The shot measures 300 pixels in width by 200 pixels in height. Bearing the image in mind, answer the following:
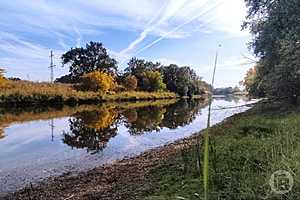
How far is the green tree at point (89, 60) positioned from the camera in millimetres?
102438

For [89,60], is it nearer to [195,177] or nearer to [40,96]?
[40,96]

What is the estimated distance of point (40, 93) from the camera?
5466 centimetres

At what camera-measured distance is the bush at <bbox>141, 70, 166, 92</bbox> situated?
9875 centimetres

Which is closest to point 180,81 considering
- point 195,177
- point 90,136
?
point 90,136

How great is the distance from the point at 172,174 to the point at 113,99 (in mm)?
64446

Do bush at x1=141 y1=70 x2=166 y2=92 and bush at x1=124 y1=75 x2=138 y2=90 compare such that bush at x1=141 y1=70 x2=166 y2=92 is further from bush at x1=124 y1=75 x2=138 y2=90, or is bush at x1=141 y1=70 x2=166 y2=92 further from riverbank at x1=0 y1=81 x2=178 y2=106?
riverbank at x1=0 y1=81 x2=178 y2=106

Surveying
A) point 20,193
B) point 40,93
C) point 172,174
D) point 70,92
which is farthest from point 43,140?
point 70,92

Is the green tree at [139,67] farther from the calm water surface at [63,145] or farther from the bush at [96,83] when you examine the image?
the calm water surface at [63,145]

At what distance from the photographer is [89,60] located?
103 m

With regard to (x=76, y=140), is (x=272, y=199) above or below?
above

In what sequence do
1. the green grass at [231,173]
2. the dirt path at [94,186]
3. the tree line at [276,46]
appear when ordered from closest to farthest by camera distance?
the green grass at [231,173] < the dirt path at [94,186] < the tree line at [276,46]

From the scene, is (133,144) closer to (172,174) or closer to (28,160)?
(28,160)

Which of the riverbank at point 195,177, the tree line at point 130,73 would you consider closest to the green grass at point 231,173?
the riverbank at point 195,177
